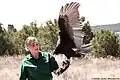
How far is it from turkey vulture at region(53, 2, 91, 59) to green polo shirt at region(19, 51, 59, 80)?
888 millimetres

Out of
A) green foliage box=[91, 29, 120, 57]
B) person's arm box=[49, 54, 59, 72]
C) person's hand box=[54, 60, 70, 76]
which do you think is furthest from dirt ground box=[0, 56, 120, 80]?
green foliage box=[91, 29, 120, 57]

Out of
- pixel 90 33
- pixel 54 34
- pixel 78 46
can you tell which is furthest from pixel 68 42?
pixel 90 33

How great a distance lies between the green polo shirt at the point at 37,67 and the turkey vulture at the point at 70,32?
2.91 feet

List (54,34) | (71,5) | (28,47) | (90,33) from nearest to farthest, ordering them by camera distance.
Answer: (28,47) → (71,5) → (54,34) → (90,33)

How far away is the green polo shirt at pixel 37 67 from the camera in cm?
383

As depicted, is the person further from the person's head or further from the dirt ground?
the dirt ground

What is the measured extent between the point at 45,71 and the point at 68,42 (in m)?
1.50

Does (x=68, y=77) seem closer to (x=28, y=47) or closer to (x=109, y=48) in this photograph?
(x=28, y=47)

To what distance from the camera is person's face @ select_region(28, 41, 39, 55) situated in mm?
3727

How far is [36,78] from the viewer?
3.85 metres

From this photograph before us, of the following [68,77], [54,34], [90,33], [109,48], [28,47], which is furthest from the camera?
[90,33]

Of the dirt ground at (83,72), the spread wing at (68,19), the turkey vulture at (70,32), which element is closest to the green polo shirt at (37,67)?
the turkey vulture at (70,32)

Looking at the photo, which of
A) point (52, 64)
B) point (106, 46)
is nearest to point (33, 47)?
point (52, 64)

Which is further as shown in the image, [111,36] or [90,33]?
[90,33]
